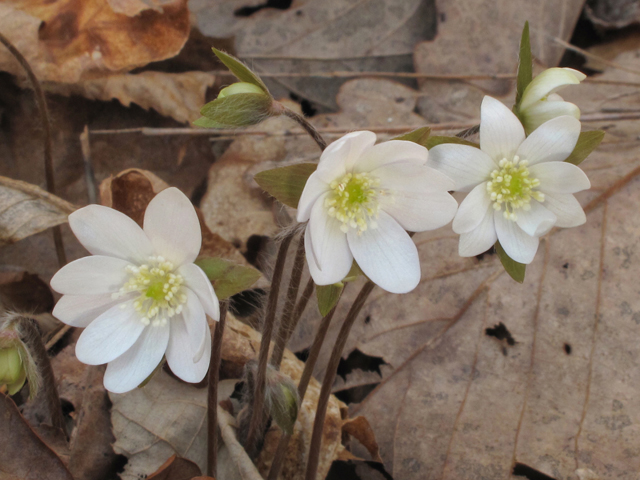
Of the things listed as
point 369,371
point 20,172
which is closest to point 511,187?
point 369,371

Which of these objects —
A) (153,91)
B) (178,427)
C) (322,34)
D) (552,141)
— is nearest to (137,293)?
(178,427)

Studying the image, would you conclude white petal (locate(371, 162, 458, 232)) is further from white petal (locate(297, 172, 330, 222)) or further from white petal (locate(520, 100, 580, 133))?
white petal (locate(520, 100, 580, 133))

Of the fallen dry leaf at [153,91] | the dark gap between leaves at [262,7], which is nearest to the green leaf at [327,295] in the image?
the fallen dry leaf at [153,91]

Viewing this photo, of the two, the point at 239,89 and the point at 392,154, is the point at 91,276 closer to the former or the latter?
the point at 239,89

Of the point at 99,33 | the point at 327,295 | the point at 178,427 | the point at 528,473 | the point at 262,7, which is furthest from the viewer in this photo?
the point at 262,7

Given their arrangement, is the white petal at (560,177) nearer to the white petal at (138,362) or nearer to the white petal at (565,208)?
the white petal at (565,208)

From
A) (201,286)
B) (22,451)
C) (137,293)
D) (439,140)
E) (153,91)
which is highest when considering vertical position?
(439,140)

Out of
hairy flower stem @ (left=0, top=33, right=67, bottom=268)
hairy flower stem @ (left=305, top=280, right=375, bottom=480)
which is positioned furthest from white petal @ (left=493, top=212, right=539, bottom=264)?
hairy flower stem @ (left=0, top=33, right=67, bottom=268)

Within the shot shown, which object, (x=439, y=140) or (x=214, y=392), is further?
(x=214, y=392)
